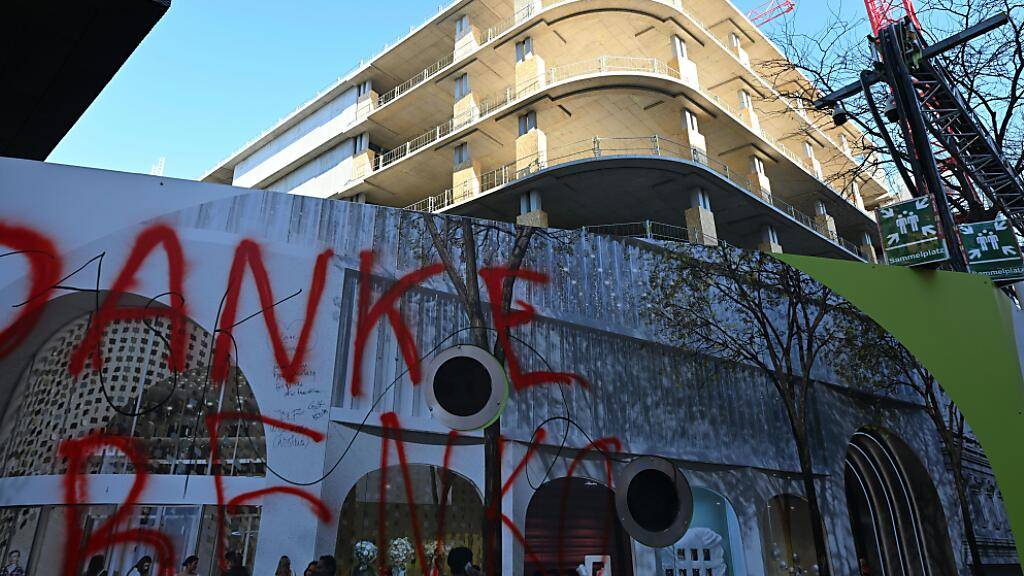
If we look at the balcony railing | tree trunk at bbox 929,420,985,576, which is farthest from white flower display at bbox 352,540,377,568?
the balcony railing

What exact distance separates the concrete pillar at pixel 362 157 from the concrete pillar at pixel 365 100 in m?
0.97

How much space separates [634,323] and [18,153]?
8338 millimetres

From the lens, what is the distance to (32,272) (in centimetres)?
591

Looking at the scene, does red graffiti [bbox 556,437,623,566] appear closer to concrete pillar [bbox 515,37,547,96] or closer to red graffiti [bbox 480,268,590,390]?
red graffiti [bbox 480,268,590,390]

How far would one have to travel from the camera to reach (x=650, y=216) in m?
23.1

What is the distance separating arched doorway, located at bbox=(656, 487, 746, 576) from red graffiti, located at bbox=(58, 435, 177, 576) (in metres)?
5.08

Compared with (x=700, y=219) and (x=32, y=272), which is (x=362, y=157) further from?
(x=32, y=272)

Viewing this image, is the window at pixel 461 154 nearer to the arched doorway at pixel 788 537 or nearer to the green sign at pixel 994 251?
the green sign at pixel 994 251

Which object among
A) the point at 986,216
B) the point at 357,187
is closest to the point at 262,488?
the point at 986,216

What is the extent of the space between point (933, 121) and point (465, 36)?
1976 centimetres

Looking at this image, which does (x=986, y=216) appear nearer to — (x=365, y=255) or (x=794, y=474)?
(x=794, y=474)

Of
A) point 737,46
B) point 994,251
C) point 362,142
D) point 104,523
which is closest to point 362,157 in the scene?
point 362,142

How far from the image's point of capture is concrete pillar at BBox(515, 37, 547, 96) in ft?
76.6

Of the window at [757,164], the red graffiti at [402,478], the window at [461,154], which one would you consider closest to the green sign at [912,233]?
the red graffiti at [402,478]
